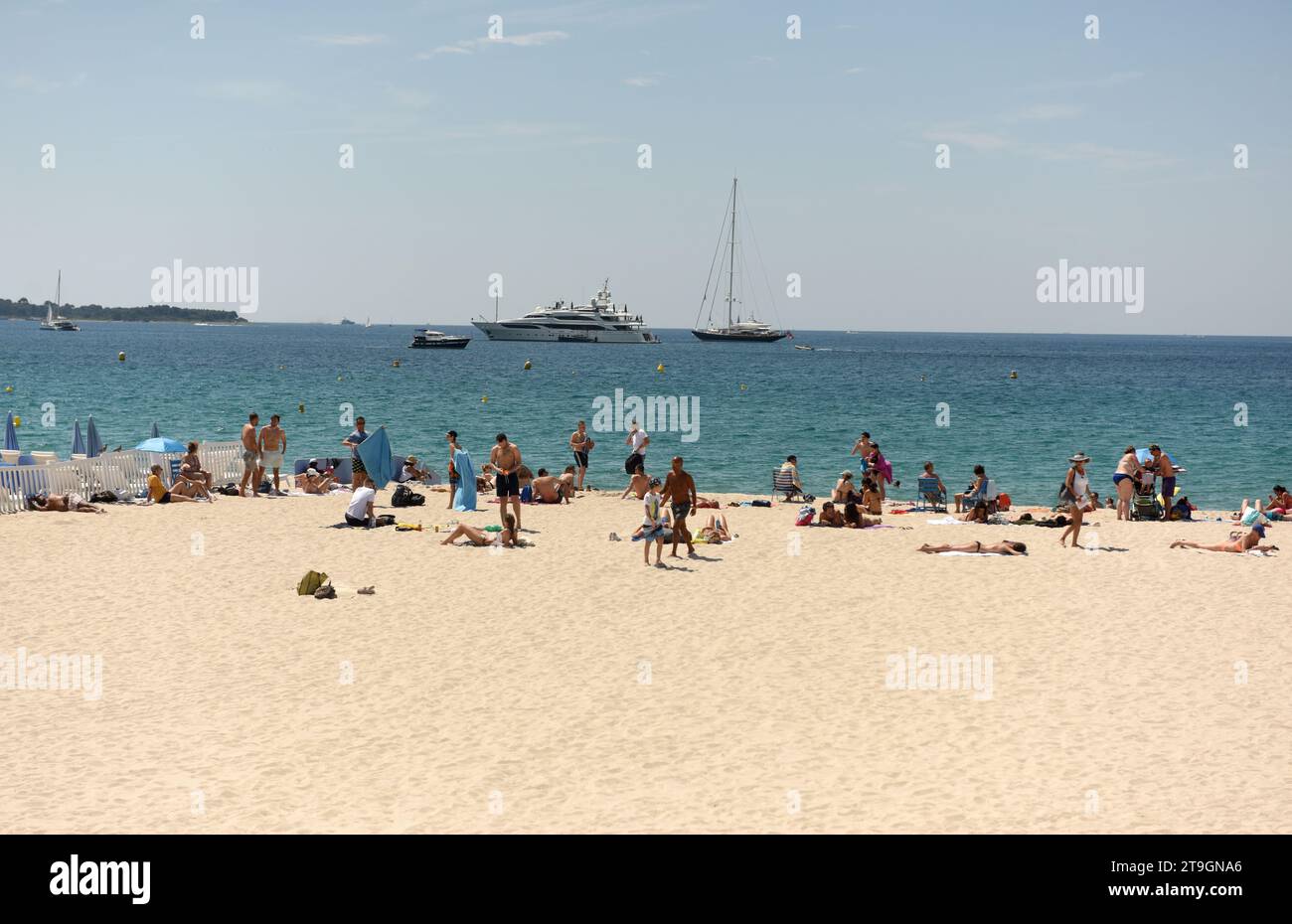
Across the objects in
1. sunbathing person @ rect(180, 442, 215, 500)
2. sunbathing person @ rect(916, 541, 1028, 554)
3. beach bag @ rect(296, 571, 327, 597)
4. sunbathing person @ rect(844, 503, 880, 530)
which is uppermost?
sunbathing person @ rect(180, 442, 215, 500)

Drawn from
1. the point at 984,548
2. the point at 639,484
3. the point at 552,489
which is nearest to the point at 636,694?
the point at 984,548

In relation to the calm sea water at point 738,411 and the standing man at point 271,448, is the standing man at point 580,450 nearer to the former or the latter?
the calm sea water at point 738,411

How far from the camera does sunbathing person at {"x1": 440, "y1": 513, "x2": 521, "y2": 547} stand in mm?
17266

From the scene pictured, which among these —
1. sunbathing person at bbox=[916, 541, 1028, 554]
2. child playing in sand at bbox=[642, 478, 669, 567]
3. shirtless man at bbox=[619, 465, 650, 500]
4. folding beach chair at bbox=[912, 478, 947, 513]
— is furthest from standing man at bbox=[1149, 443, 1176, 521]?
child playing in sand at bbox=[642, 478, 669, 567]

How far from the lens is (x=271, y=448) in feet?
76.3

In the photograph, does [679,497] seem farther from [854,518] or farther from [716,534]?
[854,518]

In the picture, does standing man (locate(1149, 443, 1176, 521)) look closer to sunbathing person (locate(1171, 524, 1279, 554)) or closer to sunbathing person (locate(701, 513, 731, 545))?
sunbathing person (locate(1171, 524, 1279, 554))

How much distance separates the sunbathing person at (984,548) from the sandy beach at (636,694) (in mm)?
313

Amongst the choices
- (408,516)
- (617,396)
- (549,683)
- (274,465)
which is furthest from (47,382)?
(549,683)

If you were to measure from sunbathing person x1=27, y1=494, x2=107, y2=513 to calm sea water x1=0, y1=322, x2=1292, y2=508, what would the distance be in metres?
12.9

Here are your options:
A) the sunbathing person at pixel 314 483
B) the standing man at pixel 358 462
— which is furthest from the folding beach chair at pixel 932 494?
the sunbathing person at pixel 314 483

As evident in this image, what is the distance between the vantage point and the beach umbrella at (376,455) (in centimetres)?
2120

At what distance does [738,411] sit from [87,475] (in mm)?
39526

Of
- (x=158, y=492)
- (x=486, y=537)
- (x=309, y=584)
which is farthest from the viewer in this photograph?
(x=158, y=492)
